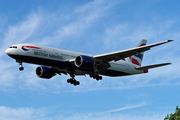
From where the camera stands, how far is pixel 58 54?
3722cm

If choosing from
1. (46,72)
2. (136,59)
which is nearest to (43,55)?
(46,72)

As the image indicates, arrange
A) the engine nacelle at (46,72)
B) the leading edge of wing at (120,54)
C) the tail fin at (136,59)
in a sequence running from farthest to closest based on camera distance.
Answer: the tail fin at (136,59) < the engine nacelle at (46,72) < the leading edge of wing at (120,54)

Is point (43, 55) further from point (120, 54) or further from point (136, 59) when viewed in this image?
point (136, 59)

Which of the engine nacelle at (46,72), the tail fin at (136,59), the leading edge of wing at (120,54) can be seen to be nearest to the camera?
the leading edge of wing at (120,54)

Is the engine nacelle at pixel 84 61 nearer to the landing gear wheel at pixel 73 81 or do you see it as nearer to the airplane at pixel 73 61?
the airplane at pixel 73 61

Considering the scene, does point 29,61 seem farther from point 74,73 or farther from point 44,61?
point 74,73

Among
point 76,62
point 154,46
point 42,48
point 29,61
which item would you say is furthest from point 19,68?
point 154,46

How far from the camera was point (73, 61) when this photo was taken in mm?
37719

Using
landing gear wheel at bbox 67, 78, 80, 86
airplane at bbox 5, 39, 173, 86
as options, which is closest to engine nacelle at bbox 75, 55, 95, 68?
airplane at bbox 5, 39, 173, 86

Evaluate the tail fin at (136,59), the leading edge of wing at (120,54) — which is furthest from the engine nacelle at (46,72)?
the tail fin at (136,59)

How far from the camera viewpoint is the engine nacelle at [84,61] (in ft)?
121

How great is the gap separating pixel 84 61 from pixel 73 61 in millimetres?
1762

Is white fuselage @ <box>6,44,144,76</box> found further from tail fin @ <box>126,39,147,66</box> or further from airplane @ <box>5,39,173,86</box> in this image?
tail fin @ <box>126,39,147,66</box>

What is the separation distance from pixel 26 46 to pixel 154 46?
16172 millimetres
